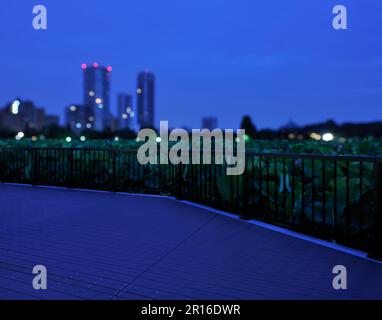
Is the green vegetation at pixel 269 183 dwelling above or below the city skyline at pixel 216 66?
below

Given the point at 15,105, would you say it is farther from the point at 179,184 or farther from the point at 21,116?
the point at 179,184

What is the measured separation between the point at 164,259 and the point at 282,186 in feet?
8.00

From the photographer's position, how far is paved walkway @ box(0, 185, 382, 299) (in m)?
3.16

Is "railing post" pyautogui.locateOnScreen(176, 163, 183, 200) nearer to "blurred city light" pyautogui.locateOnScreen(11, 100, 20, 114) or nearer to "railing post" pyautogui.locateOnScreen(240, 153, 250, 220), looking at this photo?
"railing post" pyautogui.locateOnScreen(240, 153, 250, 220)

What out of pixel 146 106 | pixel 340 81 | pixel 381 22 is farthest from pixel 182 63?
pixel 381 22

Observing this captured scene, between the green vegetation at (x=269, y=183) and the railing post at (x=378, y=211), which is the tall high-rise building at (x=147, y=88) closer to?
the green vegetation at (x=269, y=183)

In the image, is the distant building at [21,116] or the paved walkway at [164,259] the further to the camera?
the distant building at [21,116]

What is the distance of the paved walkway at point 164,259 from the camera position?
10.4 ft

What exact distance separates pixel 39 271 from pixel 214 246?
1.92 m

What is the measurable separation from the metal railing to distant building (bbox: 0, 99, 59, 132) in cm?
833

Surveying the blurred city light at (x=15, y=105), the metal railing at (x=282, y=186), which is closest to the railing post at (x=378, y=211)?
the metal railing at (x=282, y=186)

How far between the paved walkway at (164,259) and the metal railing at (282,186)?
451mm

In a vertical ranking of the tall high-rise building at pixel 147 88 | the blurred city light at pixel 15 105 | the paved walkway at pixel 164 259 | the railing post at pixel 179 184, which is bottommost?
the paved walkway at pixel 164 259
